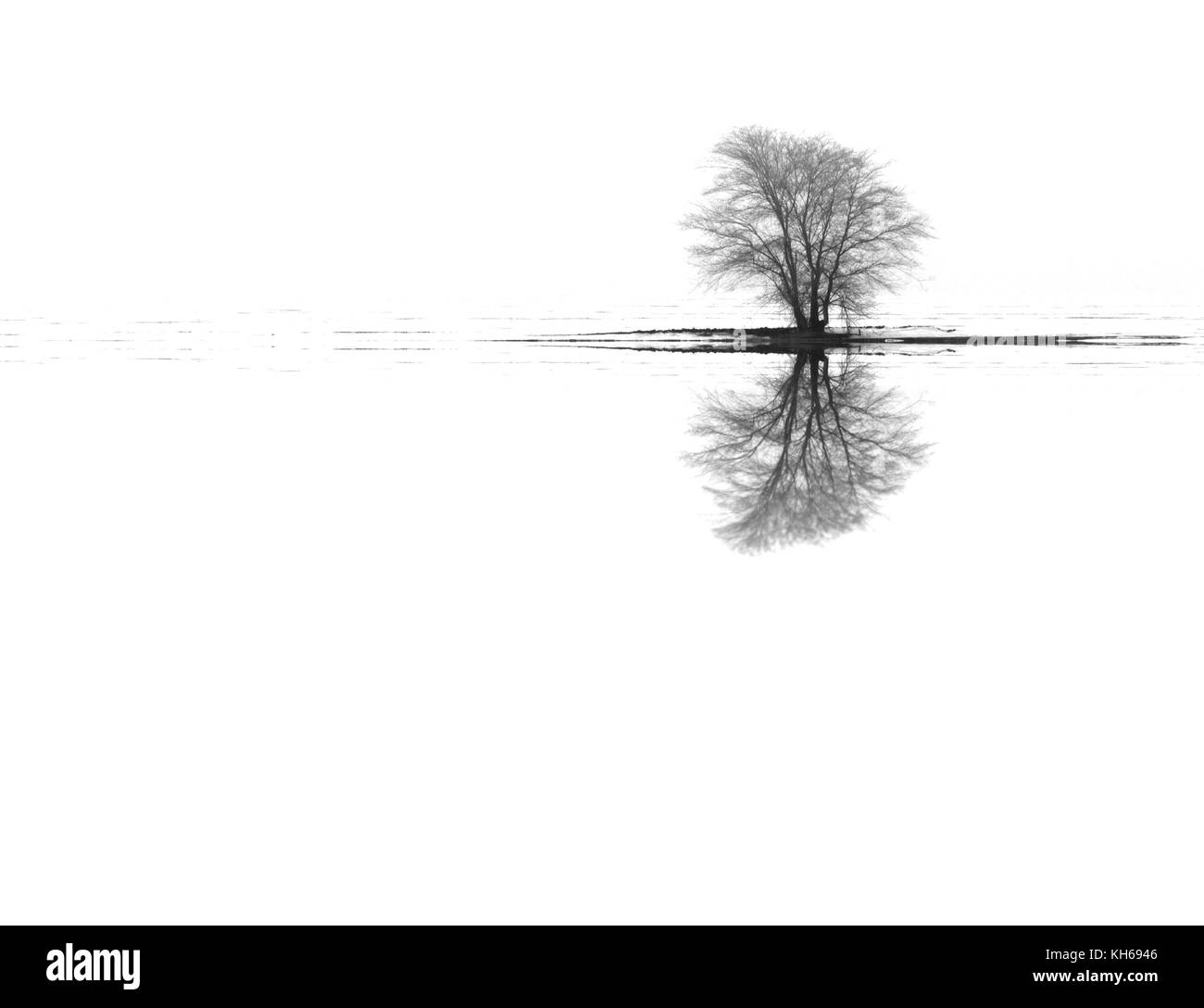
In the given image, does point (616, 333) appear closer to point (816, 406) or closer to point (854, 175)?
point (854, 175)

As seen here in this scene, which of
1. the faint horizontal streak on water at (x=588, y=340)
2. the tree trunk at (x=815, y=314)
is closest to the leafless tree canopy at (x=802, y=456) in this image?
the faint horizontal streak on water at (x=588, y=340)

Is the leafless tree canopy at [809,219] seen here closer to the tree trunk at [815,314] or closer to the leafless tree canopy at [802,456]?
the tree trunk at [815,314]

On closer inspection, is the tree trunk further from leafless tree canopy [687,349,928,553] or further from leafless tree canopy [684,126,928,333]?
leafless tree canopy [687,349,928,553]

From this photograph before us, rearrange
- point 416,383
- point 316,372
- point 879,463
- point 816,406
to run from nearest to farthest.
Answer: point 879,463 → point 816,406 → point 416,383 → point 316,372

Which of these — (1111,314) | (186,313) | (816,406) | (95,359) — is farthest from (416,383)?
(186,313)

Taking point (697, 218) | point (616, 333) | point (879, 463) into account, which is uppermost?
point (697, 218)

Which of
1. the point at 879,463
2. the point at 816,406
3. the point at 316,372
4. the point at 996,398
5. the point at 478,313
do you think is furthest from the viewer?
the point at 478,313

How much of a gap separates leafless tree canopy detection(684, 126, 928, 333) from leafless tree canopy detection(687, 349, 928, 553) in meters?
14.4

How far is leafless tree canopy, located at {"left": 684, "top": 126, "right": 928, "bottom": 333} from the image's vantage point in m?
38.6

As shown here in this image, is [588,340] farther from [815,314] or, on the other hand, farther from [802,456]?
[802,456]

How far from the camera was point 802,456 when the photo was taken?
1709 centimetres

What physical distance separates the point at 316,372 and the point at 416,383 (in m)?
4.01

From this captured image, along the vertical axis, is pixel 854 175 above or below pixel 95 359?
above

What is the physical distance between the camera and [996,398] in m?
23.9
